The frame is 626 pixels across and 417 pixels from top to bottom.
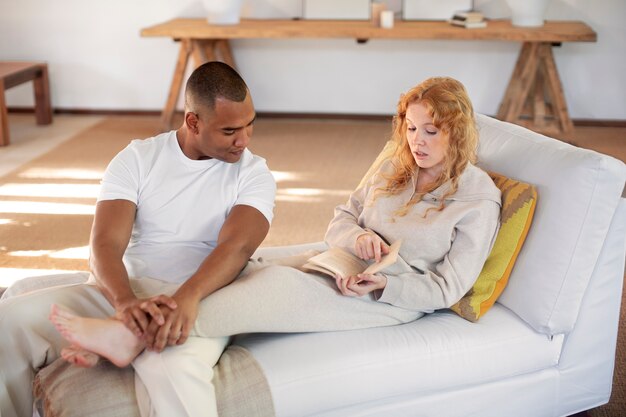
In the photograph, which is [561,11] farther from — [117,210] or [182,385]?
[182,385]

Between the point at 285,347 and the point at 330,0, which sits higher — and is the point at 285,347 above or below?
below

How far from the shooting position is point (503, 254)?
6.97 feet

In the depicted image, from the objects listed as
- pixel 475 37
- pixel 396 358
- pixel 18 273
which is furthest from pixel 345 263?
pixel 475 37

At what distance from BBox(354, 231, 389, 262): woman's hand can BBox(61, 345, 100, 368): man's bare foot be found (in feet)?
2.25

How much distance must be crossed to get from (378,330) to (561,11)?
12.1 ft

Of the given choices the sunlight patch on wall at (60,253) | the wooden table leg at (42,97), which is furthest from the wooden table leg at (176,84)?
the sunlight patch on wall at (60,253)

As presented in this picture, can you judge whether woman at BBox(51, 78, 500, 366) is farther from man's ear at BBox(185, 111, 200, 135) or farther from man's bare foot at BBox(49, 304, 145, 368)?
man's ear at BBox(185, 111, 200, 135)

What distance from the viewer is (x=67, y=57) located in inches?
221

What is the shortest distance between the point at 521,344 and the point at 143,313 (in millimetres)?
879

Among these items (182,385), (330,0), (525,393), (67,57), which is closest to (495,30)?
(330,0)

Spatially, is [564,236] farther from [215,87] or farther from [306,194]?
[306,194]

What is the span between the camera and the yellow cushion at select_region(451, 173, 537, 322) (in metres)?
2.11

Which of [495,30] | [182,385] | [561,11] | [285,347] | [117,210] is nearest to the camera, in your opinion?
[182,385]

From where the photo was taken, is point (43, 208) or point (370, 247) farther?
point (43, 208)
